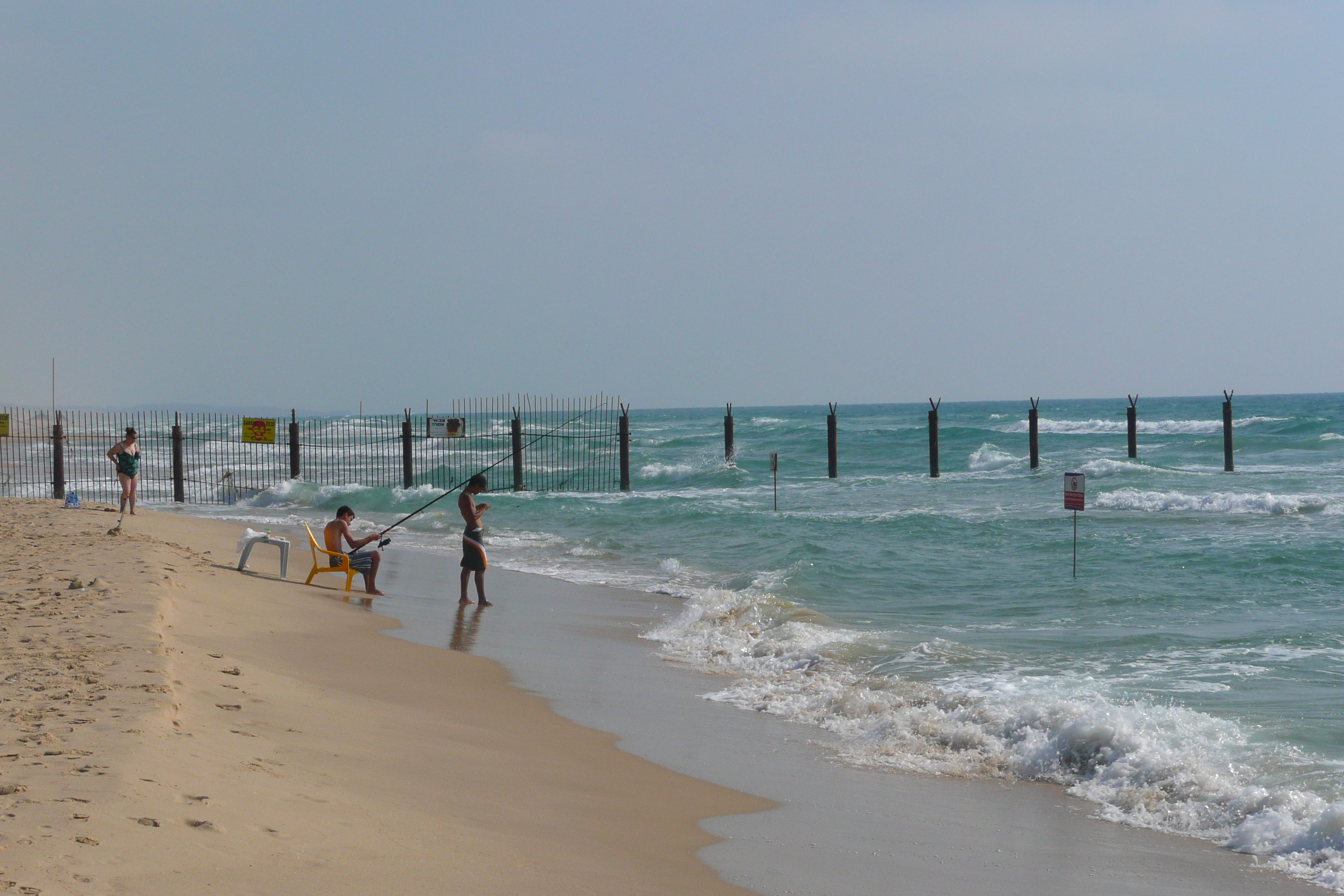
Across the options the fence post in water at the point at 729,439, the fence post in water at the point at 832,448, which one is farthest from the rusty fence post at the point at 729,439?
the fence post in water at the point at 832,448

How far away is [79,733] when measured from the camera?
448 centimetres

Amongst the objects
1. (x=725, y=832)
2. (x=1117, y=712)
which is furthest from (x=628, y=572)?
(x=725, y=832)

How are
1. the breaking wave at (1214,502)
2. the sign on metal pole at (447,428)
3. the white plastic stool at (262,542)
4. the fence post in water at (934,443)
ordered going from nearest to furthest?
the white plastic stool at (262,542)
the breaking wave at (1214,502)
the sign on metal pole at (447,428)
the fence post in water at (934,443)

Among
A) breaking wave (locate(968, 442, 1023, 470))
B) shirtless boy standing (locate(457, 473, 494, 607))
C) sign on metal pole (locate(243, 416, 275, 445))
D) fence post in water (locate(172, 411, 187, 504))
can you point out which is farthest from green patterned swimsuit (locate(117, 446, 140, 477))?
breaking wave (locate(968, 442, 1023, 470))

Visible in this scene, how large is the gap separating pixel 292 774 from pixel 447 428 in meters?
20.9

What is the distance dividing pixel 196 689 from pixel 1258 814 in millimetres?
5382

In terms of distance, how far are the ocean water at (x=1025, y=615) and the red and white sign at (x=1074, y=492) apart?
93 cm

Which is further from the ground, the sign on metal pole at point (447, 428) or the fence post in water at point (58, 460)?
the sign on metal pole at point (447, 428)

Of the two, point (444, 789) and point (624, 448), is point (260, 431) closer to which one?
point (624, 448)

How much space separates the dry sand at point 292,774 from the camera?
3.42 meters

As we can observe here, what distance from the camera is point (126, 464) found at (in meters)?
16.2

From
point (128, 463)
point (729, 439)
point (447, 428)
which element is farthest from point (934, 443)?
point (128, 463)

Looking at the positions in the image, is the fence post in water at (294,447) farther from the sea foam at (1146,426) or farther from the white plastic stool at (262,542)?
the sea foam at (1146,426)

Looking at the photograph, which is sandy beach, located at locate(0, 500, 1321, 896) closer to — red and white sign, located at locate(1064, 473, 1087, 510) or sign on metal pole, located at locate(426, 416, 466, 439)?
red and white sign, located at locate(1064, 473, 1087, 510)
